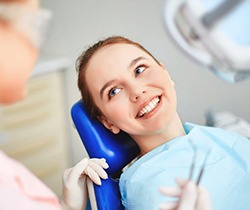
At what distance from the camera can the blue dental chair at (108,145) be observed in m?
1.04

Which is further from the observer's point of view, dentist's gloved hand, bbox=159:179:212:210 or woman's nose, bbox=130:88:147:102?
woman's nose, bbox=130:88:147:102

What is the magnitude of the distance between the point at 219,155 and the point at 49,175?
113 centimetres

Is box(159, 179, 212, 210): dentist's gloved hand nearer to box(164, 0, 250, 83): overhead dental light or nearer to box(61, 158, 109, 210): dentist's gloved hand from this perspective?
box(164, 0, 250, 83): overhead dental light

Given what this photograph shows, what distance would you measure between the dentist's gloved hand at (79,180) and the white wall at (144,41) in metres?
0.48

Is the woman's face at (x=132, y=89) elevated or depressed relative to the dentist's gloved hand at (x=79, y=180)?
elevated

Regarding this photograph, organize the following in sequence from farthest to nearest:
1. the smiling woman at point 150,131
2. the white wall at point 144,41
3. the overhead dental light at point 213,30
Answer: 1. the white wall at point 144,41
2. the smiling woman at point 150,131
3. the overhead dental light at point 213,30

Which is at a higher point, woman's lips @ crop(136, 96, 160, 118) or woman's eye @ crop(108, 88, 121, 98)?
woman's eye @ crop(108, 88, 121, 98)

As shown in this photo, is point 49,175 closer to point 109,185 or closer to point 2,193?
point 109,185

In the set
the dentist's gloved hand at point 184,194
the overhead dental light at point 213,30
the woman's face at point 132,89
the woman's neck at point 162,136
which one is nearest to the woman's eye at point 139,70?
the woman's face at point 132,89

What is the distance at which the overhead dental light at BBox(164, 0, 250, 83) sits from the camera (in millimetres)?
435

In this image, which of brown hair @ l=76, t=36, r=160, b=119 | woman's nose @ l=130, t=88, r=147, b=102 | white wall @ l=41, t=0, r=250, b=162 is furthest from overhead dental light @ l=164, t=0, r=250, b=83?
white wall @ l=41, t=0, r=250, b=162

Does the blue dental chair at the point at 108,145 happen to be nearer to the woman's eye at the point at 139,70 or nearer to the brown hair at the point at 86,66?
the brown hair at the point at 86,66

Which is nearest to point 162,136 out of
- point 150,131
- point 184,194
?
→ point 150,131

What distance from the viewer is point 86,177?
1.01 m
